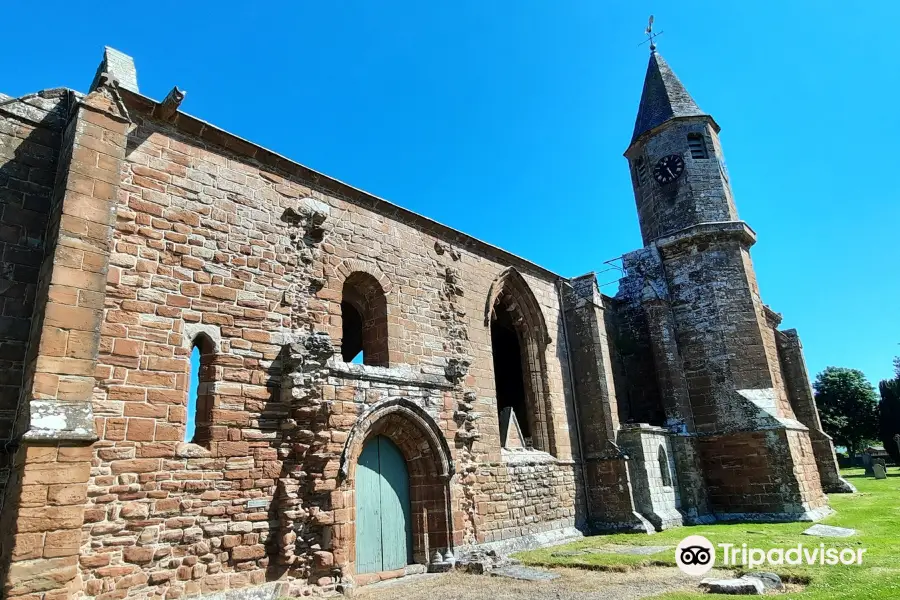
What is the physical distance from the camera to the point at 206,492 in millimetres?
6590

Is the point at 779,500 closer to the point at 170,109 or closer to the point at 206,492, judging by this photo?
the point at 206,492

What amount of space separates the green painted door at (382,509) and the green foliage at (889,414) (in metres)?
31.6

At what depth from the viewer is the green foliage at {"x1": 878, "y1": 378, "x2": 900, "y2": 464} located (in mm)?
29875

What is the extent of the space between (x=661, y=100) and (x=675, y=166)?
268 cm

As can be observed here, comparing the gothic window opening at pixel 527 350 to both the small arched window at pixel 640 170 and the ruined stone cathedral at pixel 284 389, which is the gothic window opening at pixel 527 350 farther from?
the small arched window at pixel 640 170

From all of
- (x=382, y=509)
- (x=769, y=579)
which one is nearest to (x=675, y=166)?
(x=769, y=579)

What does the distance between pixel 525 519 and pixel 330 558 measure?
182 inches

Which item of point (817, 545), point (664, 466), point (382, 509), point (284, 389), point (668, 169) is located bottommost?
point (817, 545)

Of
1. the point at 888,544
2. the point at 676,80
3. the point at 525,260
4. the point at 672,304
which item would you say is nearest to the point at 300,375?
the point at 525,260

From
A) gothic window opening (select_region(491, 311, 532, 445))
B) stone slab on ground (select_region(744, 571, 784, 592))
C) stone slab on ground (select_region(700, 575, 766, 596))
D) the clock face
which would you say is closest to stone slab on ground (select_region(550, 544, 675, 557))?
stone slab on ground (select_region(744, 571, 784, 592))

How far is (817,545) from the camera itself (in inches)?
332

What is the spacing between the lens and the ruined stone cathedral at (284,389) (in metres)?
5.77

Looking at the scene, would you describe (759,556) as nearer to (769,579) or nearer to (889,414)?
(769,579)

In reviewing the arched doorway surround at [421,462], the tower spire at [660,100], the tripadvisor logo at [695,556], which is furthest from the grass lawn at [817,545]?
the tower spire at [660,100]
